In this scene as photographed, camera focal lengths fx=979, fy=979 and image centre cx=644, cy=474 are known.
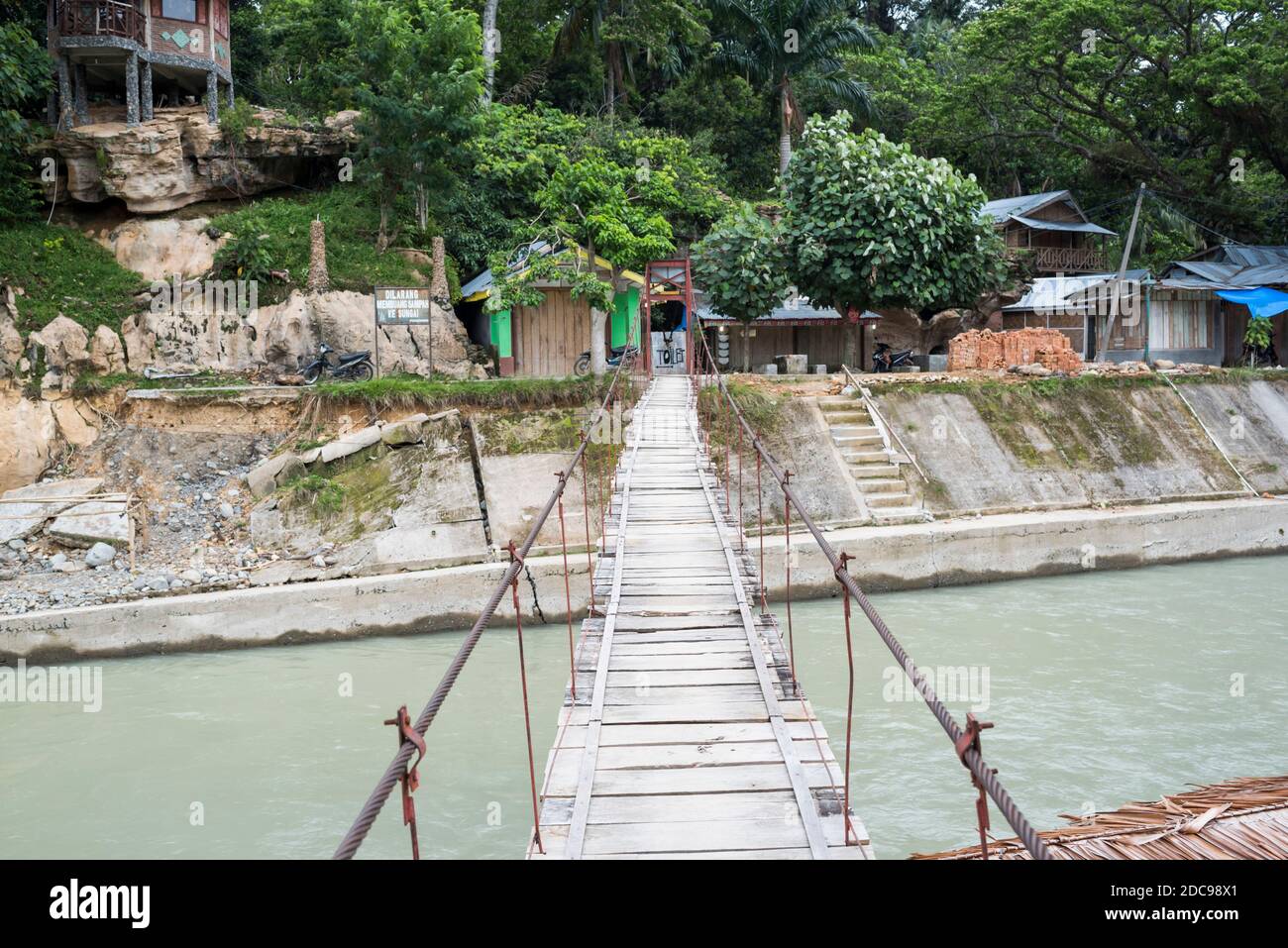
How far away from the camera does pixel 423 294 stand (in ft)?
45.1

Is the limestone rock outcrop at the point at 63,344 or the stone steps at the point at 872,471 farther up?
the limestone rock outcrop at the point at 63,344

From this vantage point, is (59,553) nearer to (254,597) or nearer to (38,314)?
(254,597)

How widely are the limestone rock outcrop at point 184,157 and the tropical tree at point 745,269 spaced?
738 centimetres

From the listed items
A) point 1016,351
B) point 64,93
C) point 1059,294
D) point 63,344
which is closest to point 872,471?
point 1016,351

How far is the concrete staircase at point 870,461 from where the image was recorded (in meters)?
12.3

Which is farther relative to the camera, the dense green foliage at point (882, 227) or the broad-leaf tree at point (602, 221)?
the dense green foliage at point (882, 227)

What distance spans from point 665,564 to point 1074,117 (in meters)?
22.1

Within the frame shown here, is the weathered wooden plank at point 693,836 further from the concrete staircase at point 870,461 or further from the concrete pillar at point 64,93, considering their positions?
the concrete pillar at point 64,93

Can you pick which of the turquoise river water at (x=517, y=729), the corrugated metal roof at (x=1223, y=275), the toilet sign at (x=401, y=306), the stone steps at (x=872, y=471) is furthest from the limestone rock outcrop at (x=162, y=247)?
the corrugated metal roof at (x=1223, y=275)

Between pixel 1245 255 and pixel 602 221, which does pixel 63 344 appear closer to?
pixel 602 221

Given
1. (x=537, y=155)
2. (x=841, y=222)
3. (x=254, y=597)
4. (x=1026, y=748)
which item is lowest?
(x=1026, y=748)

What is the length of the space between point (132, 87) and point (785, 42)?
536 inches

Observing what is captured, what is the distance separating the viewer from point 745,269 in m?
16.2
